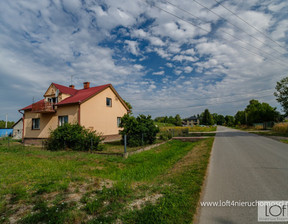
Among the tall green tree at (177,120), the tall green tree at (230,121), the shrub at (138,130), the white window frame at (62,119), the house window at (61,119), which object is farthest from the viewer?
the tall green tree at (230,121)

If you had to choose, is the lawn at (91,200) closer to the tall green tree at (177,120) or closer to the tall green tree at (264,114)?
the tall green tree at (264,114)

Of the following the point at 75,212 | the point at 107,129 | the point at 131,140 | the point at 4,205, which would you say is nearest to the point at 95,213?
the point at 75,212

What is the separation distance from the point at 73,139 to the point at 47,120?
7.87m

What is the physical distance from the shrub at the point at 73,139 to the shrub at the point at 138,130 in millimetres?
2608

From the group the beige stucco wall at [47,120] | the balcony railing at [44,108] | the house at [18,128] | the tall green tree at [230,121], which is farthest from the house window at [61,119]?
the tall green tree at [230,121]

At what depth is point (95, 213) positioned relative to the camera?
9.68 feet

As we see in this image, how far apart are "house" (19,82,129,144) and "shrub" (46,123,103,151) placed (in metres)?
2.74

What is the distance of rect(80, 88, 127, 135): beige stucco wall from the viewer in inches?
619

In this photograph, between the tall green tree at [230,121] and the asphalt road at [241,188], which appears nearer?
the asphalt road at [241,188]

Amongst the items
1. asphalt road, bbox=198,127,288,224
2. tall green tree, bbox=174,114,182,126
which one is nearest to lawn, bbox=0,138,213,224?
asphalt road, bbox=198,127,288,224

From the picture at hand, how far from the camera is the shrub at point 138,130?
13.0 m

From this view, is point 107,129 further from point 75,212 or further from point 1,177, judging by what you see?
point 75,212

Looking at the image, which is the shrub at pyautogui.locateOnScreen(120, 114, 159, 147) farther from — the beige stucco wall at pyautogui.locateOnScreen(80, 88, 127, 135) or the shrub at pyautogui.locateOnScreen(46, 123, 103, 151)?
the beige stucco wall at pyautogui.locateOnScreen(80, 88, 127, 135)

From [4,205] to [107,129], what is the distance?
15.0 metres
